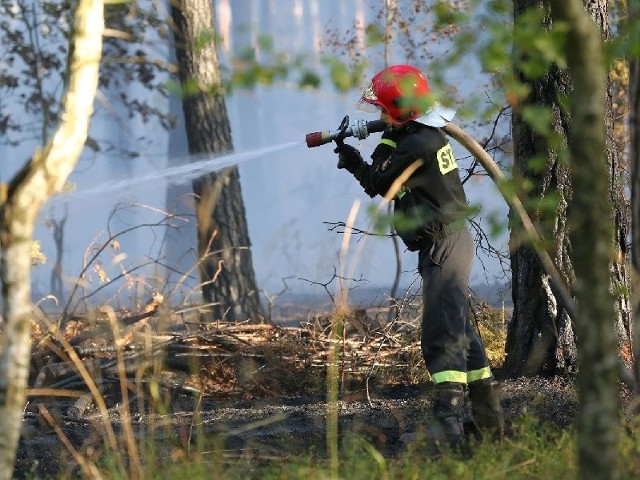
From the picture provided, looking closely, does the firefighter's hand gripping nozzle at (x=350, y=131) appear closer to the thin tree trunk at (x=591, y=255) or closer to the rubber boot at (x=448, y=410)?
the rubber boot at (x=448, y=410)

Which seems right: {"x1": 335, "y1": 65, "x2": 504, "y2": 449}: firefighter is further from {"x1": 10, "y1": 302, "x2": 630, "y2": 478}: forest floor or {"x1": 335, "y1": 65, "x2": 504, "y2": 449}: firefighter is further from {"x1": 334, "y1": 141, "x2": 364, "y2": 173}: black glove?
{"x1": 10, "y1": 302, "x2": 630, "y2": 478}: forest floor

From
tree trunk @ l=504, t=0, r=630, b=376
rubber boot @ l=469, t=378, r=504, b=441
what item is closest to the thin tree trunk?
rubber boot @ l=469, t=378, r=504, b=441

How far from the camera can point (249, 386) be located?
6852 mm

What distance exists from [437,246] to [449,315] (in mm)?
313

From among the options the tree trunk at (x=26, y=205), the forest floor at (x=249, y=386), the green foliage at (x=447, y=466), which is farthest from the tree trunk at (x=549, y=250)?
the tree trunk at (x=26, y=205)

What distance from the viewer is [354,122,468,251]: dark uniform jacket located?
4832 millimetres

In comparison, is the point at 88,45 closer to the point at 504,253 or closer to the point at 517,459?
the point at 517,459

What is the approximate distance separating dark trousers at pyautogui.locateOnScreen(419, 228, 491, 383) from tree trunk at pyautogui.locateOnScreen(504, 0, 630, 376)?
2.36 ft

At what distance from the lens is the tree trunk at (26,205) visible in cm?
301

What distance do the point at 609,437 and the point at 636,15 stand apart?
4.46 ft

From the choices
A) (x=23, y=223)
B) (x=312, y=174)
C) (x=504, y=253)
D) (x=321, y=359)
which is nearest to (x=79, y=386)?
(x=321, y=359)

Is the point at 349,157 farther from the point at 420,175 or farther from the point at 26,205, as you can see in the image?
the point at 26,205

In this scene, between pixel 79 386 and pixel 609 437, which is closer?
pixel 609 437

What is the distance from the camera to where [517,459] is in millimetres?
3850
